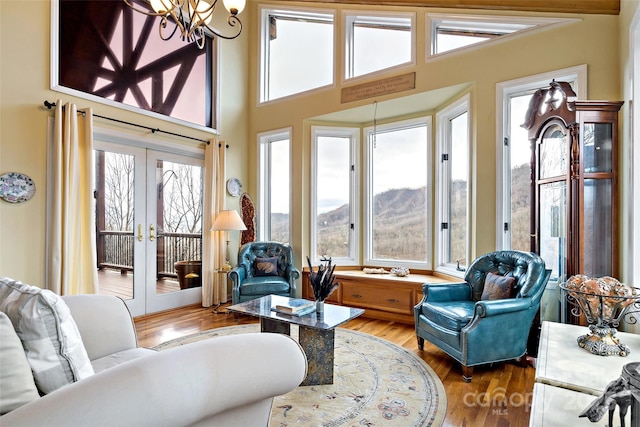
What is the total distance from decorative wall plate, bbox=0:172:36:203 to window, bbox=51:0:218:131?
0.97m

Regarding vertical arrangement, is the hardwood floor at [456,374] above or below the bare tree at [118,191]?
below

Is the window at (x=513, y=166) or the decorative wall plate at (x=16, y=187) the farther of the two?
the window at (x=513, y=166)

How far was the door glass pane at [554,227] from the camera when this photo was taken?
259 centimetres

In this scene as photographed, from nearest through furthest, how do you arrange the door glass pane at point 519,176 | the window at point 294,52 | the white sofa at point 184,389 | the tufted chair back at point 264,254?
the white sofa at point 184,389 < the door glass pane at point 519,176 < the tufted chair back at point 264,254 < the window at point 294,52

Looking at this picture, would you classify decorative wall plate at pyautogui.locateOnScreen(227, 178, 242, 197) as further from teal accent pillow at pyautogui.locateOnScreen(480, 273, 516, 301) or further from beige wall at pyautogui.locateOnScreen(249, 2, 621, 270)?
teal accent pillow at pyautogui.locateOnScreen(480, 273, 516, 301)

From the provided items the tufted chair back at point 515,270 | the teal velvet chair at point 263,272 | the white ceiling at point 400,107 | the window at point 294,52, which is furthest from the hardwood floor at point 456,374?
the window at point 294,52

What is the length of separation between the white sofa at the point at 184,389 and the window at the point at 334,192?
3685mm

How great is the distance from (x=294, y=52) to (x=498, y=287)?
4362 millimetres

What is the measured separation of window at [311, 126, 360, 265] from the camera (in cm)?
488

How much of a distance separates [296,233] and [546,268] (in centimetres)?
308

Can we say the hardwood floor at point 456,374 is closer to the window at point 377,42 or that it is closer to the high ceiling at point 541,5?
the high ceiling at point 541,5

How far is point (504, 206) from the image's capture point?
11.1 feet

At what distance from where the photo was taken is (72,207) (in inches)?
131

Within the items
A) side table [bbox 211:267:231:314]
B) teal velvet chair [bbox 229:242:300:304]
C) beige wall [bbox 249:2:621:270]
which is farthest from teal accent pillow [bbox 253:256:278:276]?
beige wall [bbox 249:2:621:270]
